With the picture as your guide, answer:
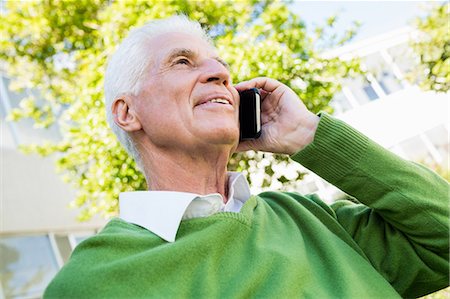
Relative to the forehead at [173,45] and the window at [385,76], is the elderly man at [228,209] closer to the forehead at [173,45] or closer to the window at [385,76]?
the forehead at [173,45]

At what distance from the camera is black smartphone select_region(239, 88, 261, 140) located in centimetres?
192

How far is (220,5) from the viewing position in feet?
19.8

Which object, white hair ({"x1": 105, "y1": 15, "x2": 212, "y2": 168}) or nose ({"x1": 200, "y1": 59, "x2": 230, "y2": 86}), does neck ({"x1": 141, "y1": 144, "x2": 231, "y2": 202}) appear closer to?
white hair ({"x1": 105, "y1": 15, "x2": 212, "y2": 168})

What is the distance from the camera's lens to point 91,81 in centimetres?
536

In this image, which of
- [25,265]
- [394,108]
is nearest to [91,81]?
[25,265]

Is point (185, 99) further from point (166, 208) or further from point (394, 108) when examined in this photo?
point (394, 108)

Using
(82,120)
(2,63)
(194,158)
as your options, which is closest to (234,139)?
(194,158)

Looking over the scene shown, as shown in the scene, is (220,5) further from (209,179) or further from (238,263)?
(238,263)

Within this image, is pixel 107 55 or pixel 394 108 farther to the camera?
pixel 394 108

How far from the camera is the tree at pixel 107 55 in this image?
17.4ft

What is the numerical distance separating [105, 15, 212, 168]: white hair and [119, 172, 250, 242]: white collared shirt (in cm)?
26

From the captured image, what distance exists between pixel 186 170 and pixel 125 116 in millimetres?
306

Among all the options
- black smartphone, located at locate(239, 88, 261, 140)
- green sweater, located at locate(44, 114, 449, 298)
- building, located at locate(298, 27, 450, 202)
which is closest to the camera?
green sweater, located at locate(44, 114, 449, 298)

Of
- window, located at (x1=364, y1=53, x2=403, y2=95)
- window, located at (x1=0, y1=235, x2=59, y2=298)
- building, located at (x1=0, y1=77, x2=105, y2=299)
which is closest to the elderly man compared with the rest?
window, located at (x1=0, y1=235, x2=59, y2=298)
